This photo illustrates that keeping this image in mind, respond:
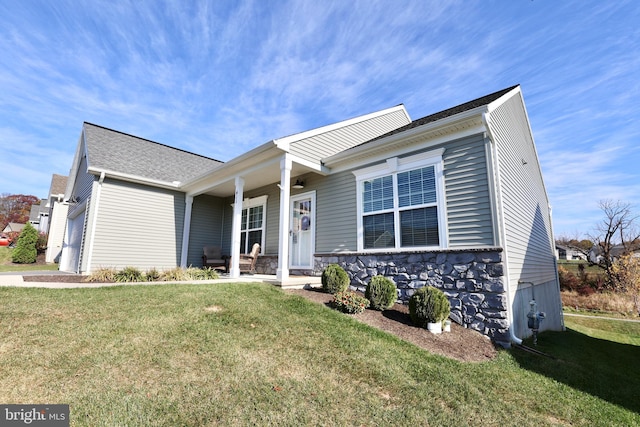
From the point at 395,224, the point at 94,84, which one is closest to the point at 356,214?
the point at 395,224

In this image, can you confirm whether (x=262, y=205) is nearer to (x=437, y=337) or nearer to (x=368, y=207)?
(x=368, y=207)

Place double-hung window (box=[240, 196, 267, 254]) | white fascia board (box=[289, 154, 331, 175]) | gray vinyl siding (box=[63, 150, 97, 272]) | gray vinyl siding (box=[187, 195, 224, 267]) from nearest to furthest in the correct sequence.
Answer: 1. white fascia board (box=[289, 154, 331, 175])
2. gray vinyl siding (box=[63, 150, 97, 272])
3. double-hung window (box=[240, 196, 267, 254])
4. gray vinyl siding (box=[187, 195, 224, 267])

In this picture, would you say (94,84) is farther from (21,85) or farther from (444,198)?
(444,198)

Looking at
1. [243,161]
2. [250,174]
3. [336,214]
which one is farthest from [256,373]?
[250,174]

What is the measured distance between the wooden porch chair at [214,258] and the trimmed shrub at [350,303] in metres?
5.71

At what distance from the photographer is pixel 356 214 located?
7.17 m

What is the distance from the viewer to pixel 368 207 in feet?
22.8

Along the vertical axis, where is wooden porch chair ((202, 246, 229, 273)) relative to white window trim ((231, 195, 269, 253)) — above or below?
below

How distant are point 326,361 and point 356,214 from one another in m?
4.16

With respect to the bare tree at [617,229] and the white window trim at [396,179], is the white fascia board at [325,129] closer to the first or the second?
the white window trim at [396,179]

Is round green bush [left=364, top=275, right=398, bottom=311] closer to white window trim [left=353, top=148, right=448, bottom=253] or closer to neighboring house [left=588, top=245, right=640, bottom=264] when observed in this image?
white window trim [left=353, top=148, right=448, bottom=253]

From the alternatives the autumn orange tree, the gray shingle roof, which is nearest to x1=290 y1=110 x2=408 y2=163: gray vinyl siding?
the gray shingle roof

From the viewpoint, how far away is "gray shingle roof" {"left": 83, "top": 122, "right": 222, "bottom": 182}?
30.1ft

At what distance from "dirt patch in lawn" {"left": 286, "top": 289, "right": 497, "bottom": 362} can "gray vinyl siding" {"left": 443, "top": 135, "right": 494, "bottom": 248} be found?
5.08ft
